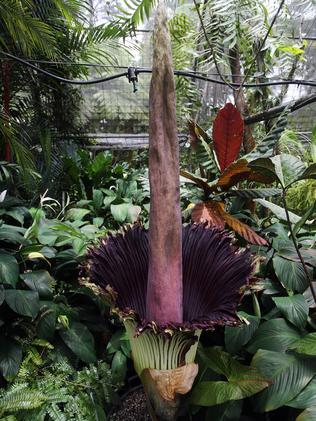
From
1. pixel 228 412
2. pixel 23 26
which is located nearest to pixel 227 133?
pixel 228 412

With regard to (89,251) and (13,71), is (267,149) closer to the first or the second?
(89,251)

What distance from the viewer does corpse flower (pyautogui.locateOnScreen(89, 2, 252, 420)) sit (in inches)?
22.3

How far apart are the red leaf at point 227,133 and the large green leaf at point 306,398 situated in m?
0.61

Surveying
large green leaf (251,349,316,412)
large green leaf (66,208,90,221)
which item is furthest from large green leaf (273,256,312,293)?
large green leaf (66,208,90,221)

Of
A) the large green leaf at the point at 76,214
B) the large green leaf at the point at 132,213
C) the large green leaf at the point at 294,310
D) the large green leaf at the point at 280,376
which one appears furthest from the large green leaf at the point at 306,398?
the large green leaf at the point at 76,214

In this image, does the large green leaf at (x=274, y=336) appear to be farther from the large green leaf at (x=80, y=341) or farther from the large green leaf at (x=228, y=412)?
the large green leaf at (x=80, y=341)

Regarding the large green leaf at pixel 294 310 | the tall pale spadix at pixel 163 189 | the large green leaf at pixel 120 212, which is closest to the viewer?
the tall pale spadix at pixel 163 189

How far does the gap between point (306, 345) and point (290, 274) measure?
0.21m

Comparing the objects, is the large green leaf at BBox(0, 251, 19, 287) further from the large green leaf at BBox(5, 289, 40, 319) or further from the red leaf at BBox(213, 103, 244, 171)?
the red leaf at BBox(213, 103, 244, 171)

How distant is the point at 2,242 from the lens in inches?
38.2

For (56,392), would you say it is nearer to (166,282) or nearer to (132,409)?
(132,409)

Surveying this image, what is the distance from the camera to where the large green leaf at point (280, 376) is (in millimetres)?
668

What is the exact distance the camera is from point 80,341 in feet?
2.89

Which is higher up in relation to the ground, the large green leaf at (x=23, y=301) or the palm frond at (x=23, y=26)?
the palm frond at (x=23, y=26)
